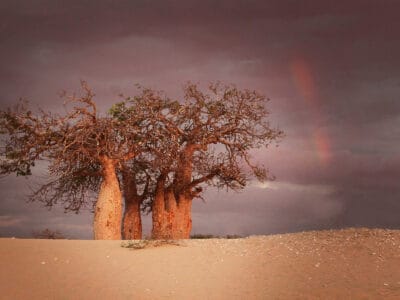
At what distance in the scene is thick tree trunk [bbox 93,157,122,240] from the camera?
25172mm

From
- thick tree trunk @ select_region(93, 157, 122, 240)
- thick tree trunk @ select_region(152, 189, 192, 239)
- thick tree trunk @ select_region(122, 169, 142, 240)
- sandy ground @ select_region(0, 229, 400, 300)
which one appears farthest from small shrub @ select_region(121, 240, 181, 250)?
thick tree trunk @ select_region(122, 169, 142, 240)

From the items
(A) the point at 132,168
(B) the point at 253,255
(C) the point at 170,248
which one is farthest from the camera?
(A) the point at 132,168

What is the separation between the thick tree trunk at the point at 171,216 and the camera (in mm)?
27631

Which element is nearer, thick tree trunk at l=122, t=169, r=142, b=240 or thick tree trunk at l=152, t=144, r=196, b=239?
thick tree trunk at l=152, t=144, r=196, b=239

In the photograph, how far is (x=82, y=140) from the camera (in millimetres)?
24359

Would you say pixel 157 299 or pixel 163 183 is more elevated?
pixel 163 183

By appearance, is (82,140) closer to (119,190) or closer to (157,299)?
(119,190)

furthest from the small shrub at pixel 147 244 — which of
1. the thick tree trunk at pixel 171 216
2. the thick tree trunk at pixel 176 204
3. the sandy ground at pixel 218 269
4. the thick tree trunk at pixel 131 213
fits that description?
the thick tree trunk at pixel 131 213

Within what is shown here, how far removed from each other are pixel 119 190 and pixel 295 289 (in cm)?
1585

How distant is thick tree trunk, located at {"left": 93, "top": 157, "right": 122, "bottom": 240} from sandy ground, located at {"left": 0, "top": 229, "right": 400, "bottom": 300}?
26.6 ft

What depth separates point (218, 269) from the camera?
13156 millimetres

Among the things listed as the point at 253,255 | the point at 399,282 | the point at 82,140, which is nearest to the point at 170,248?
the point at 253,255

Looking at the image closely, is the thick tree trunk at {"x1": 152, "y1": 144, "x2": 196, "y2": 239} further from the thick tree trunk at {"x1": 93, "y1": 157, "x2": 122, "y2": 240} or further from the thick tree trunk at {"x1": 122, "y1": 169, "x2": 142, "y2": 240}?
the thick tree trunk at {"x1": 93, "y1": 157, "x2": 122, "y2": 240}

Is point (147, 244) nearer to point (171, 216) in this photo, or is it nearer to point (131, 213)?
point (171, 216)
